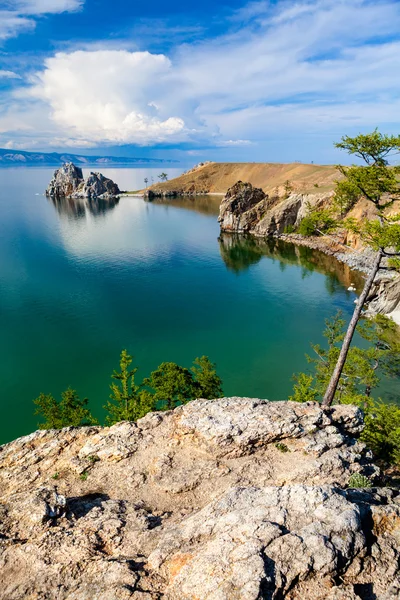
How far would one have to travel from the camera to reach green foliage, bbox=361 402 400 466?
21284 mm

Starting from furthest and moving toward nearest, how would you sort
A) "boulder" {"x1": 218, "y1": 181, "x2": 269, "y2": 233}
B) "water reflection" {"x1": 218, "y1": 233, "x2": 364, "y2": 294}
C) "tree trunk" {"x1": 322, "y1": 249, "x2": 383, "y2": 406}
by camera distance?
"boulder" {"x1": 218, "y1": 181, "x2": 269, "y2": 233} → "water reflection" {"x1": 218, "y1": 233, "x2": 364, "y2": 294} → "tree trunk" {"x1": 322, "y1": 249, "x2": 383, "y2": 406}

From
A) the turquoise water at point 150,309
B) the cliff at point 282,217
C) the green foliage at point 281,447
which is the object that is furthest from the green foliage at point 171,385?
the cliff at point 282,217

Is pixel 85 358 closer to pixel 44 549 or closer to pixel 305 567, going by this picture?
pixel 44 549

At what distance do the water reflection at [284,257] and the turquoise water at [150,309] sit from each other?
22.9 inches

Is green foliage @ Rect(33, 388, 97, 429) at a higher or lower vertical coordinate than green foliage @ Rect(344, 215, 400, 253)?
lower

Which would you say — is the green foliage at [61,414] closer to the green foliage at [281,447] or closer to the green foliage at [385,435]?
the green foliage at [281,447]

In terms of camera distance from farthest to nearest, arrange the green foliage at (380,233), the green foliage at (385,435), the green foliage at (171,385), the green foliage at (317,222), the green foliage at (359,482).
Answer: the green foliage at (171,385)
the green foliage at (385,435)
the green foliage at (317,222)
the green foliage at (380,233)
the green foliage at (359,482)

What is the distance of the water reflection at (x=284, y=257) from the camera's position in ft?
295

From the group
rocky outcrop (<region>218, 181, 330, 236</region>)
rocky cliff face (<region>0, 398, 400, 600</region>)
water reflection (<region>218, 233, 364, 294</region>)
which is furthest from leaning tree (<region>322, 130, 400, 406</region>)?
rocky outcrop (<region>218, 181, 330, 236</region>)

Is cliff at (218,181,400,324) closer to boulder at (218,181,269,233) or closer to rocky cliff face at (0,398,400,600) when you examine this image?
boulder at (218,181,269,233)

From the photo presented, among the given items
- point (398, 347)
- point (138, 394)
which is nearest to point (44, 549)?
point (138, 394)

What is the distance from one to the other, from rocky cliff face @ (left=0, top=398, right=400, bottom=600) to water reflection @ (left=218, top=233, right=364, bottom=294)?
232 ft

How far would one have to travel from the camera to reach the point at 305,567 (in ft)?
27.7

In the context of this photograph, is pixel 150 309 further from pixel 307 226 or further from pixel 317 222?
pixel 307 226
